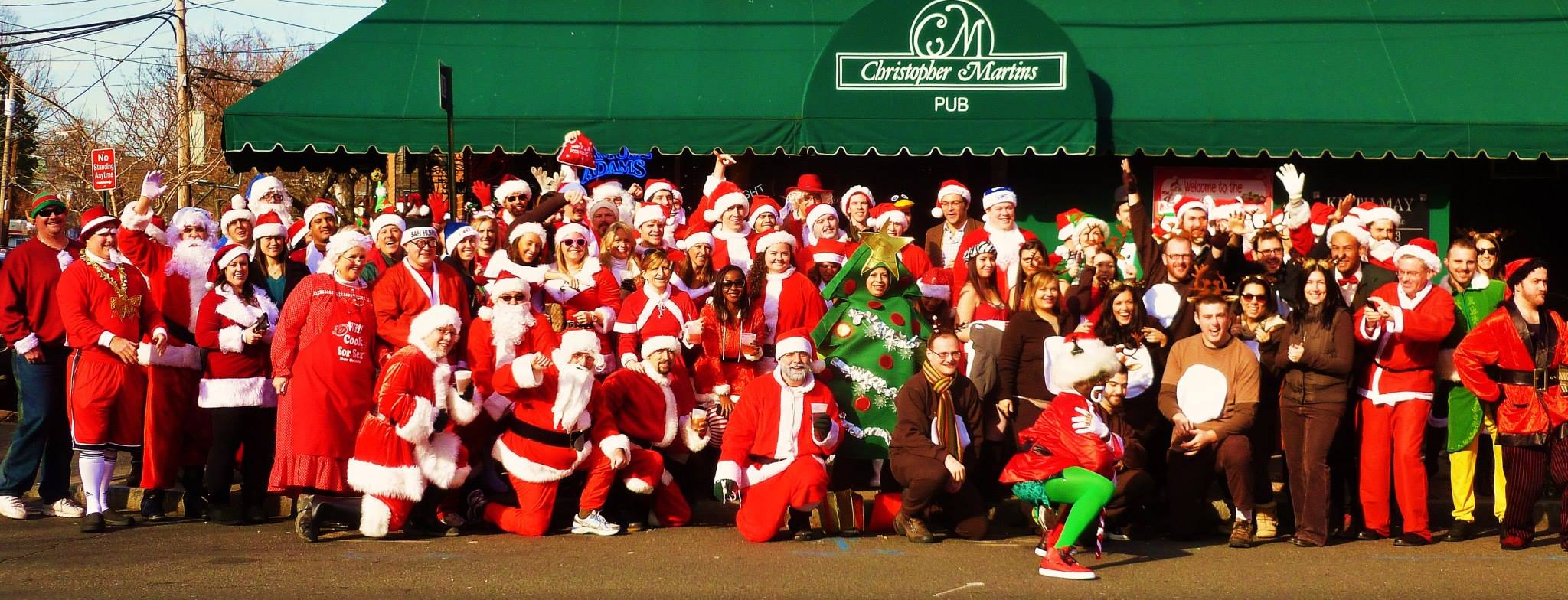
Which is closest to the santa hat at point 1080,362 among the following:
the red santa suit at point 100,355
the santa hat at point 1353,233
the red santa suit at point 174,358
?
the santa hat at point 1353,233

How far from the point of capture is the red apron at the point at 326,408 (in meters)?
8.02

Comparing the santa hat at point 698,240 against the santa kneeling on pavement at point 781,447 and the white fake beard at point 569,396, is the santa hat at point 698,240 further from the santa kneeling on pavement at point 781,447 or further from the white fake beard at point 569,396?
the white fake beard at point 569,396

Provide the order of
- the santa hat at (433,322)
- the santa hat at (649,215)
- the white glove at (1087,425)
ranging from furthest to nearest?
the santa hat at (649,215)
the santa hat at (433,322)
the white glove at (1087,425)

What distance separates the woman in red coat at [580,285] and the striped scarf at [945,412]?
1.99 m

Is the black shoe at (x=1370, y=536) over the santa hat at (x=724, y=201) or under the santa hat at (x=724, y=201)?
under

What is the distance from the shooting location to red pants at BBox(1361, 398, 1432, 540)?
8102 millimetres

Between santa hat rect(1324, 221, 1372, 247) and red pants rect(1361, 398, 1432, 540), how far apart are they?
1.29 m

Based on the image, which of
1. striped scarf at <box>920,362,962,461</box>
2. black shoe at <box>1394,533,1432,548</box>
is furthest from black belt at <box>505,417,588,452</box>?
black shoe at <box>1394,533,1432,548</box>

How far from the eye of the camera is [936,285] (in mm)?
9156

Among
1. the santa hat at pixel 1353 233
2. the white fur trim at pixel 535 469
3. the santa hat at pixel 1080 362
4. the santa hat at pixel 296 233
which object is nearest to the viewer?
the santa hat at pixel 1080 362

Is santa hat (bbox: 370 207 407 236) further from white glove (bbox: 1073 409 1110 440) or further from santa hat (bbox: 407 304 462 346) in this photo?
white glove (bbox: 1073 409 1110 440)

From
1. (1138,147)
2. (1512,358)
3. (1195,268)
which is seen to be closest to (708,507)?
(1195,268)

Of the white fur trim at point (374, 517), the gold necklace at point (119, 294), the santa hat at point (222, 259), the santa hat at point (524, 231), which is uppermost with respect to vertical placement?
the santa hat at point (524, 231)

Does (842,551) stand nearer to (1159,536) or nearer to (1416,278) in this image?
(1159,536)
